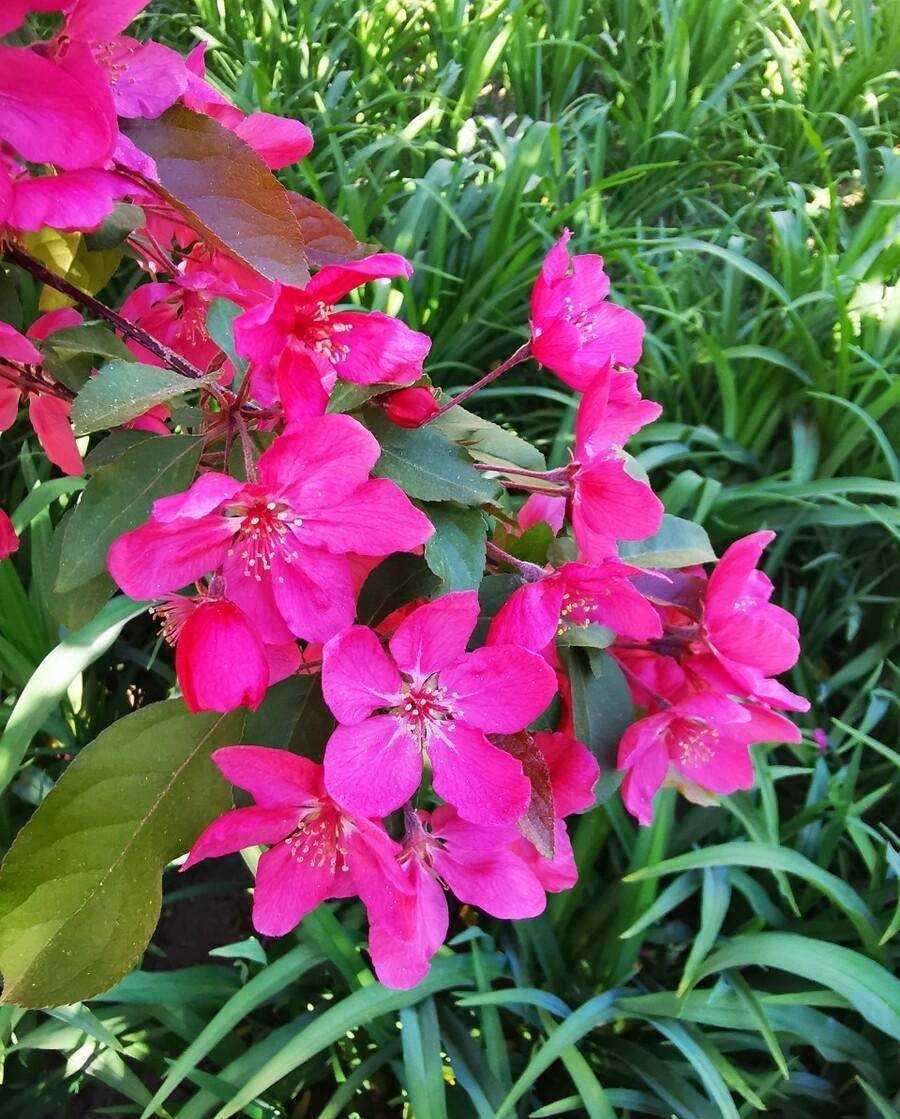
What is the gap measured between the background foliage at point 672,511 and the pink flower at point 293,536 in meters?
0.54

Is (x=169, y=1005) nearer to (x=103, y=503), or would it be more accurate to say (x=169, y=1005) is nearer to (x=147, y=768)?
(x=147, y=768)

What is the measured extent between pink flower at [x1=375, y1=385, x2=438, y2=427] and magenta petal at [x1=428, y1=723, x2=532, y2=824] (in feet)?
0.49

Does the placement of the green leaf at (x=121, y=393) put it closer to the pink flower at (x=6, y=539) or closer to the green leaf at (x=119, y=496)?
the green leaf at (x=119, y=496)

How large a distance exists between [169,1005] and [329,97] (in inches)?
67.3

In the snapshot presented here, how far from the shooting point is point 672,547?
0.56 meters

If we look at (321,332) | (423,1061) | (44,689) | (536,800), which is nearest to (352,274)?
(321,332)

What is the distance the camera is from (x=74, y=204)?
1.12 feet

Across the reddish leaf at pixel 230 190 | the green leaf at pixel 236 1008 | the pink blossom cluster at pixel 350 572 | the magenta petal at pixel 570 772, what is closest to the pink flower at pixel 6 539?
the pink blossom cluster at pixel 350 572

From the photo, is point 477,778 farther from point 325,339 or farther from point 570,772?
point 325,339

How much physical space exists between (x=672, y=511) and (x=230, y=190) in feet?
2.89

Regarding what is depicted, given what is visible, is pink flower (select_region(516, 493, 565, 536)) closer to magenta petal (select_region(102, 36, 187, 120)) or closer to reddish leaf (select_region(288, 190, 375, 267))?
reddish leaf (select_region(288, 190, 375, 267))

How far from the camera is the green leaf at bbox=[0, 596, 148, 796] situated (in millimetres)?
817

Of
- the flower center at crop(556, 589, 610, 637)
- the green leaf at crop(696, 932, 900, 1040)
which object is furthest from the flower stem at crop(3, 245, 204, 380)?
the green leaf at crop(696, 932, 900, 1040)

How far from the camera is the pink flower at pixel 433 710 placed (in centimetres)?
36
